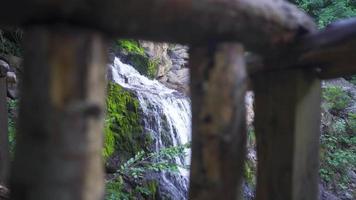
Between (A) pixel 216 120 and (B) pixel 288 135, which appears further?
(B) pixel 288 135

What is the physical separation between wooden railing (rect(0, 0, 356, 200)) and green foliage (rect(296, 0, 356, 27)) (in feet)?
26.8

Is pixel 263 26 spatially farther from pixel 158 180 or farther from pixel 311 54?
pixel 158 180

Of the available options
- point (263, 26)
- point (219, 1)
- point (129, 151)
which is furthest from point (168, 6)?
point (129, 151)

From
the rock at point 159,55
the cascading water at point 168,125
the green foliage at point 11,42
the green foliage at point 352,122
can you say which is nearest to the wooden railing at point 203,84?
the cascading water at point 168,125

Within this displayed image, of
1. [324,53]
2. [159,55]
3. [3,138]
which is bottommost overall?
[3,138]

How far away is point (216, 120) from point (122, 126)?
4.70 metres

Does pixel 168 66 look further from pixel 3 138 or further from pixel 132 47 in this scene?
pixel 3 138

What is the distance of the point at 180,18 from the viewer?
1.43 meters

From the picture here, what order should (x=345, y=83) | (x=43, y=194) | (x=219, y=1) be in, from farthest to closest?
(x=345, y=83), (x=219, y=1), (x=43, y=194)

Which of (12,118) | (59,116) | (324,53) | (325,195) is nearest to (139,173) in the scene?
(12,118)

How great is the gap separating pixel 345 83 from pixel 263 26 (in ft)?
29.0

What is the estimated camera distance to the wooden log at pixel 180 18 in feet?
3.93

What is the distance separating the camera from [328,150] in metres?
7.77

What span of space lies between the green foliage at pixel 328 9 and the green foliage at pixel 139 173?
5.87 metres
